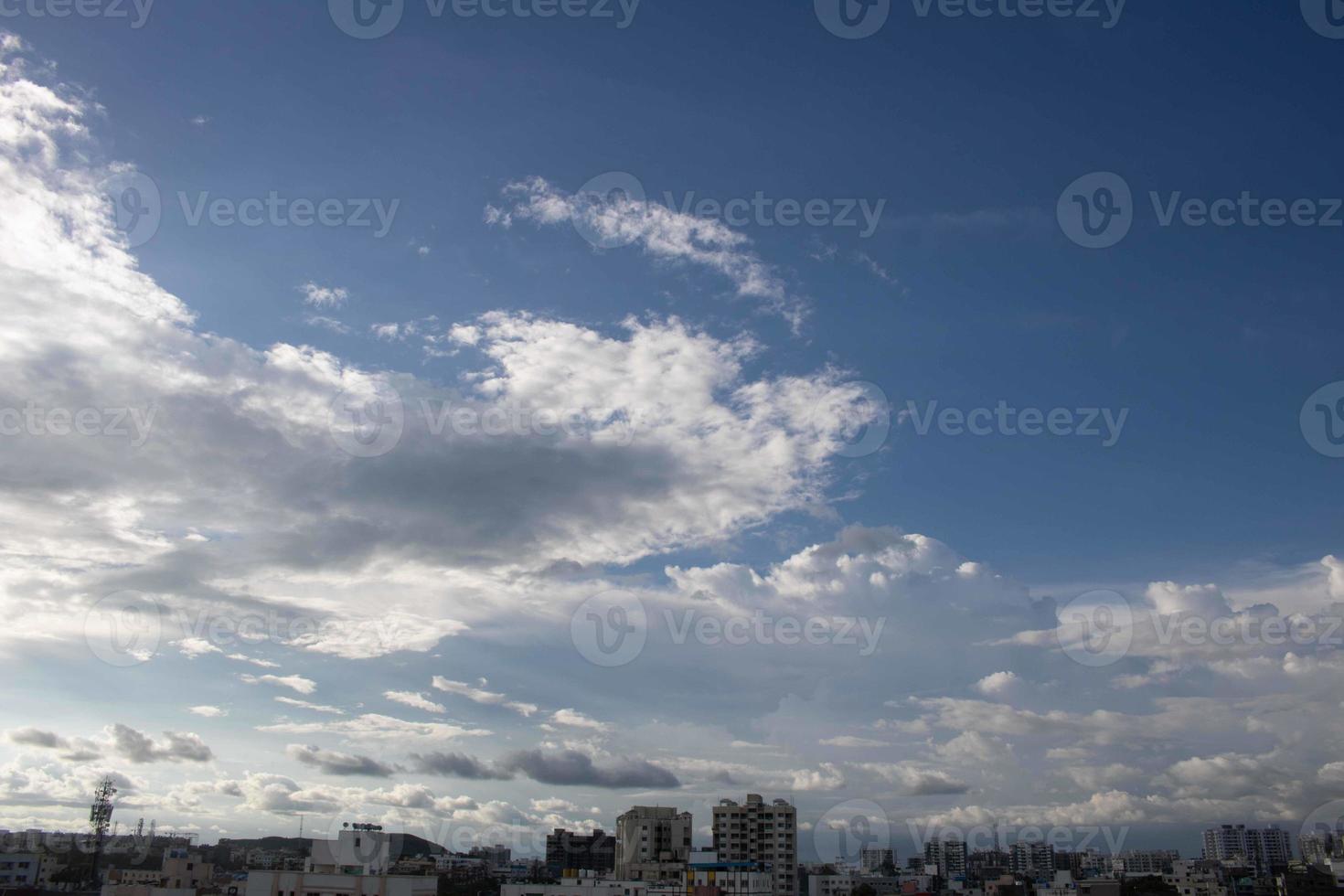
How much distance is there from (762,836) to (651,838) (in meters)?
13.9

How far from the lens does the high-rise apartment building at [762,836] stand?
4594 inches

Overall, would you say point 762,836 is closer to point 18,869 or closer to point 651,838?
point 651,838

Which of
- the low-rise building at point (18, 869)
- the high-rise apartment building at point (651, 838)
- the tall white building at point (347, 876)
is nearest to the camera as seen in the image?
the tall white building at point (347, 876)

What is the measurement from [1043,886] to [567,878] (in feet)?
259

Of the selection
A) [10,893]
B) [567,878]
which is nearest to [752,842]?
[567,878]

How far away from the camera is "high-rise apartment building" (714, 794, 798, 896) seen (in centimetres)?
11669

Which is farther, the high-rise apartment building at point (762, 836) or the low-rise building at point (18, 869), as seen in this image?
the low-rise building at point (18, 869)

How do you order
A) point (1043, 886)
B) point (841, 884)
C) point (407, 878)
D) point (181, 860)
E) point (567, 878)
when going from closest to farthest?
point (407, 878) → point (181, 860) → point (567, 878) → point (1043, 886) → point (841, 884)

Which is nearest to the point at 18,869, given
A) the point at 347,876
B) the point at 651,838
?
the point at 651,838

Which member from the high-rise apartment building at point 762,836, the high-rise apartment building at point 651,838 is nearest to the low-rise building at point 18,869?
the high-rise apartment building at point 651,838

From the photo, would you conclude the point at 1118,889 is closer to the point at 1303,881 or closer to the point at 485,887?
the point at 1303,881

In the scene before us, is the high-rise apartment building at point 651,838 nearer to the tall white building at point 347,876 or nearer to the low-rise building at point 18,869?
the tall white building at point 347,876

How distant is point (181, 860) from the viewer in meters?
77.8

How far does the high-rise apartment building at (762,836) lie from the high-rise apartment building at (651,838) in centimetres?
492
